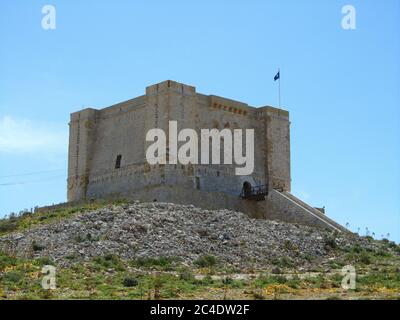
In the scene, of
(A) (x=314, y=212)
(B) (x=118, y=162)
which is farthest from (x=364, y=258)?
(B) (x=118, y=162)

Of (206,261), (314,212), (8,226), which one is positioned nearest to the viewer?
(206,261)

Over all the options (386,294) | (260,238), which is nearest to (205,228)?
(260,238)

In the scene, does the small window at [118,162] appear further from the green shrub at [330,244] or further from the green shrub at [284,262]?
the green shrub at [284,262]

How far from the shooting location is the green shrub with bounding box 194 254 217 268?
26061 mm

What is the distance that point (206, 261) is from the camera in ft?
86.1

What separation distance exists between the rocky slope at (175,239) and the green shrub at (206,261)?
0.39 metres

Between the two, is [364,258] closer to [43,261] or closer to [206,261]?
[206,261]

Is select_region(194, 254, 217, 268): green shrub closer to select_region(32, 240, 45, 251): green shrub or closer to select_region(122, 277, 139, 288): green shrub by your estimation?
select_region(122, 277, 139, 288): green shrub

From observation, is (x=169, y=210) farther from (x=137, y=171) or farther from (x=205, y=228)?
(x=137, y=171)

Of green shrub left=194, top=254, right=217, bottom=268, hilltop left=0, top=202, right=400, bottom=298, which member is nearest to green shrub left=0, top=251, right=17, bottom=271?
hilltop left=0, top=202, right=400, bottom=298

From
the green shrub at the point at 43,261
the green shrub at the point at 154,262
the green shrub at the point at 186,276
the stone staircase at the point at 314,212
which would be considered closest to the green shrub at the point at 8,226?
the green shrub at the point at 43,261

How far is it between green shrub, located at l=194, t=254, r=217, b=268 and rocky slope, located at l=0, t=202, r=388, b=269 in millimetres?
390

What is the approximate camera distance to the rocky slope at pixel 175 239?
2695 centimetres

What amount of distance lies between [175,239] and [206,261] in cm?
264
